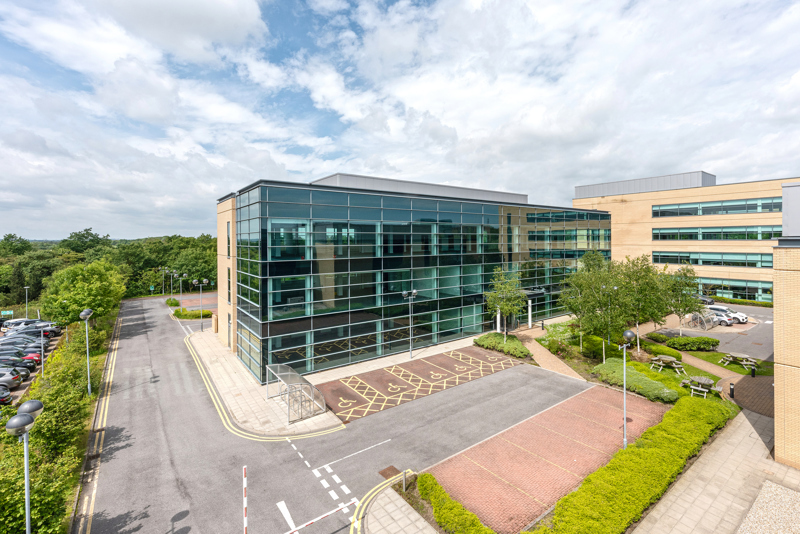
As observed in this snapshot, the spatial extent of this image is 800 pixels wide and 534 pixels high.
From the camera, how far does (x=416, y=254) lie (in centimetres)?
2812

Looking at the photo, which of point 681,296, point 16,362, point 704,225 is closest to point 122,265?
point 16,362

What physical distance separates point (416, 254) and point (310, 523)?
65.3 feet

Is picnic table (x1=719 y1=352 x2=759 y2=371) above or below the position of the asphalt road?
above

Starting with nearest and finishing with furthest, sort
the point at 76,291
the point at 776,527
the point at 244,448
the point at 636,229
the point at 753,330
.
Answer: the point at 776,527
the point at 244,448
the point at 76,291
the point at 753,330
the point at 636,229

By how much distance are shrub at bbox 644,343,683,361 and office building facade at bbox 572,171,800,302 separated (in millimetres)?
23359

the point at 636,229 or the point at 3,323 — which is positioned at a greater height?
the point at 636,229

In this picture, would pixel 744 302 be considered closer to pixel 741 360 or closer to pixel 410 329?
pixel 741 360

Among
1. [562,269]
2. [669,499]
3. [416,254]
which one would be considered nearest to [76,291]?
[416,254]

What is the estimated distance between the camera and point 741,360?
23734 millimetres

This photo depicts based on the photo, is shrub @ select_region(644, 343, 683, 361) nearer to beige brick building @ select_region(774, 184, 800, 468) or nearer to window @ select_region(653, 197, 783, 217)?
beige brick building @ select_region(774, 184, 800, 468)

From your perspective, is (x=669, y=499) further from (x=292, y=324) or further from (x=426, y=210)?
(x=426, y=210)

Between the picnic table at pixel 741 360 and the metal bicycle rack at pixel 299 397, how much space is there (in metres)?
27.1

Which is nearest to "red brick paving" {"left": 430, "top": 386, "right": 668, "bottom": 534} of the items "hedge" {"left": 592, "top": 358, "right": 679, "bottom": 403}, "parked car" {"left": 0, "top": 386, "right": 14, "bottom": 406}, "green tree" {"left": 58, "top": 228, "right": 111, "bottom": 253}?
"hedge" {"left": 592, "top": 358, "right": 679, "bottom": 403}

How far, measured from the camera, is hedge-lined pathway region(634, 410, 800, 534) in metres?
10.7
